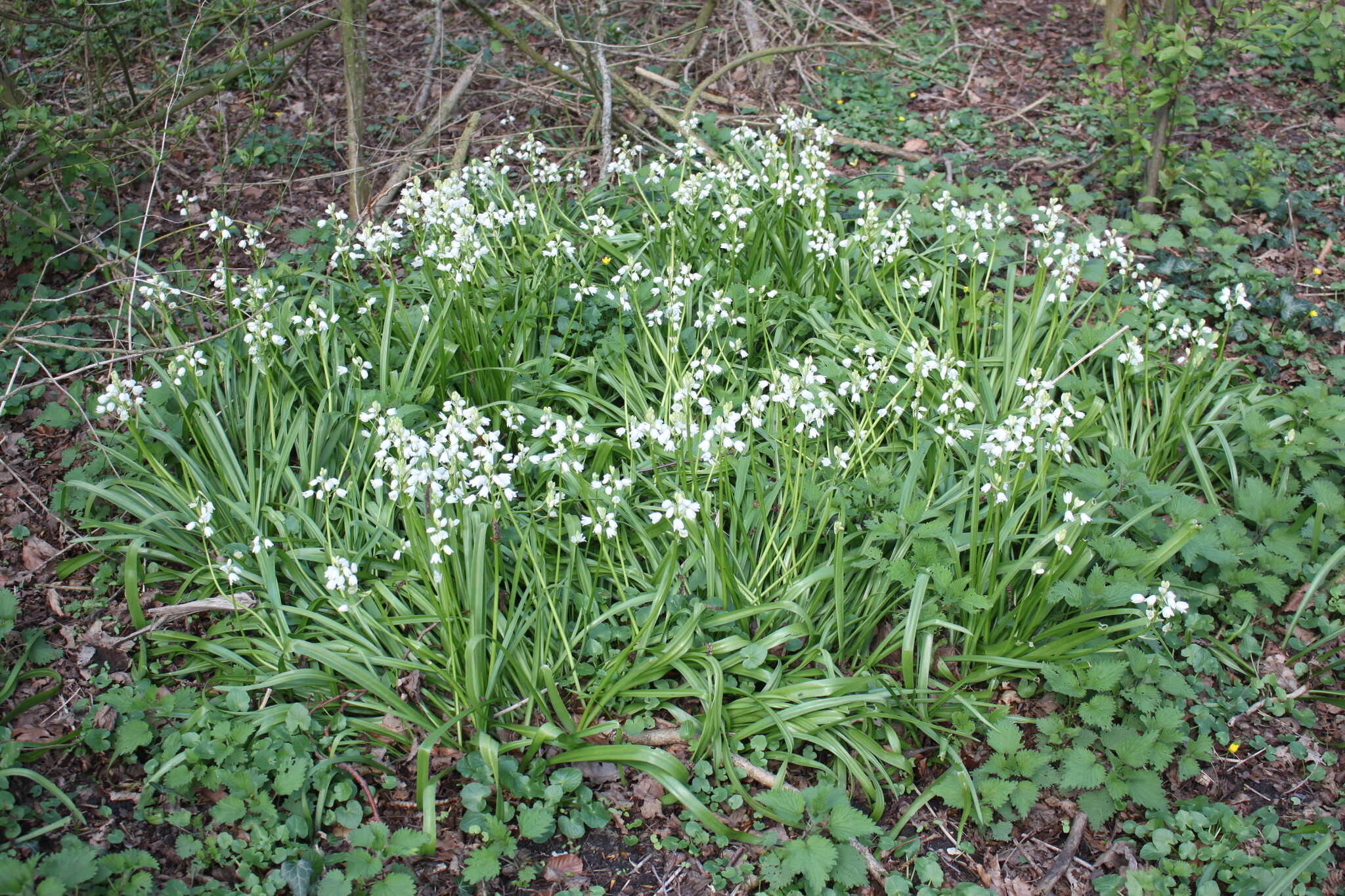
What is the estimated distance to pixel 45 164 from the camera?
183 inches

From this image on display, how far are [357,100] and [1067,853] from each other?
497 cm

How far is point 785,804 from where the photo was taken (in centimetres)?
260

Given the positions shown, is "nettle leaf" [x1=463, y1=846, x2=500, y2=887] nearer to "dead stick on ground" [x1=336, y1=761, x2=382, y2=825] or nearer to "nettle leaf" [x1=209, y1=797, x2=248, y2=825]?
"dead stick on ground" [x1=336, y1=761, x2=382, y2=825]

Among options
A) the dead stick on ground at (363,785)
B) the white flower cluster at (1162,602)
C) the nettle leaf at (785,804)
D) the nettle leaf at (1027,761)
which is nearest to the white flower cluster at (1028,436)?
the white flower cluster at (1162,602)

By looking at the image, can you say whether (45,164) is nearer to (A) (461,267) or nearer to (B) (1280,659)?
(A) (461,267)

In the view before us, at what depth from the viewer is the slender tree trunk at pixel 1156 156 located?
5.08 metres

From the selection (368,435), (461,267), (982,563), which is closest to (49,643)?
(368,435)

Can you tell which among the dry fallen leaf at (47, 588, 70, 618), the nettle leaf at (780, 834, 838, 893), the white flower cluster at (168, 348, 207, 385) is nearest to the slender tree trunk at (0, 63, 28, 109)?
the white flower cluster at (168, 348, 207, 385)

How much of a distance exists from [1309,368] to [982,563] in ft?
7.47

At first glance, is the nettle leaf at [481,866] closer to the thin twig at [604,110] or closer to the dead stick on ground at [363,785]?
the dead stick on ground at [363,785]

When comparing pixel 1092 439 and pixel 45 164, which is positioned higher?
pixel 45 164

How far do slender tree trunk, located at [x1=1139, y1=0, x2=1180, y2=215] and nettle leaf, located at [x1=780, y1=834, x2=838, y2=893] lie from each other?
4.23m

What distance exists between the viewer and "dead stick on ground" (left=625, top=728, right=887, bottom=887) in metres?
2.69

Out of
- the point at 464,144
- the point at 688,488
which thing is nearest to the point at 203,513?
the point at 688,488
